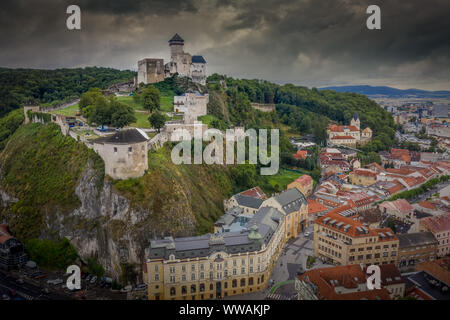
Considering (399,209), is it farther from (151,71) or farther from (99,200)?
(151,71)

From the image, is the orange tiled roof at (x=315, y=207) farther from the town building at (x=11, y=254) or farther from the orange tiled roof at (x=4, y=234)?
the orange tiled roof at (x=4, y=234)

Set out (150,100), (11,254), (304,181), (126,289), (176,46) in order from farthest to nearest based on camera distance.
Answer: (176,46)
(150,100)
(304,181)
(11,254)
(126,289)

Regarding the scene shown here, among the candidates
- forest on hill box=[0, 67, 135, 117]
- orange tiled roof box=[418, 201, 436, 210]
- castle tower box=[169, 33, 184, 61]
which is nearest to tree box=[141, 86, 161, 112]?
forest on hill box=[0, 67, 135, 117]

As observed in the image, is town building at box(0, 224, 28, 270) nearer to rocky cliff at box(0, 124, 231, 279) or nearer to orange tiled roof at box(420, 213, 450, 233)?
rocky cliff at box(0, 124, 231, 279)

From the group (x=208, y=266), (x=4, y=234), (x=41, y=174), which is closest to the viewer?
(x=208, y=266)

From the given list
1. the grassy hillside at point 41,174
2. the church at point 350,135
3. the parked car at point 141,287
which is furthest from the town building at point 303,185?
the church at point 350,135

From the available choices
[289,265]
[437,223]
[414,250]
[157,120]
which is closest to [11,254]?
[157,120]
